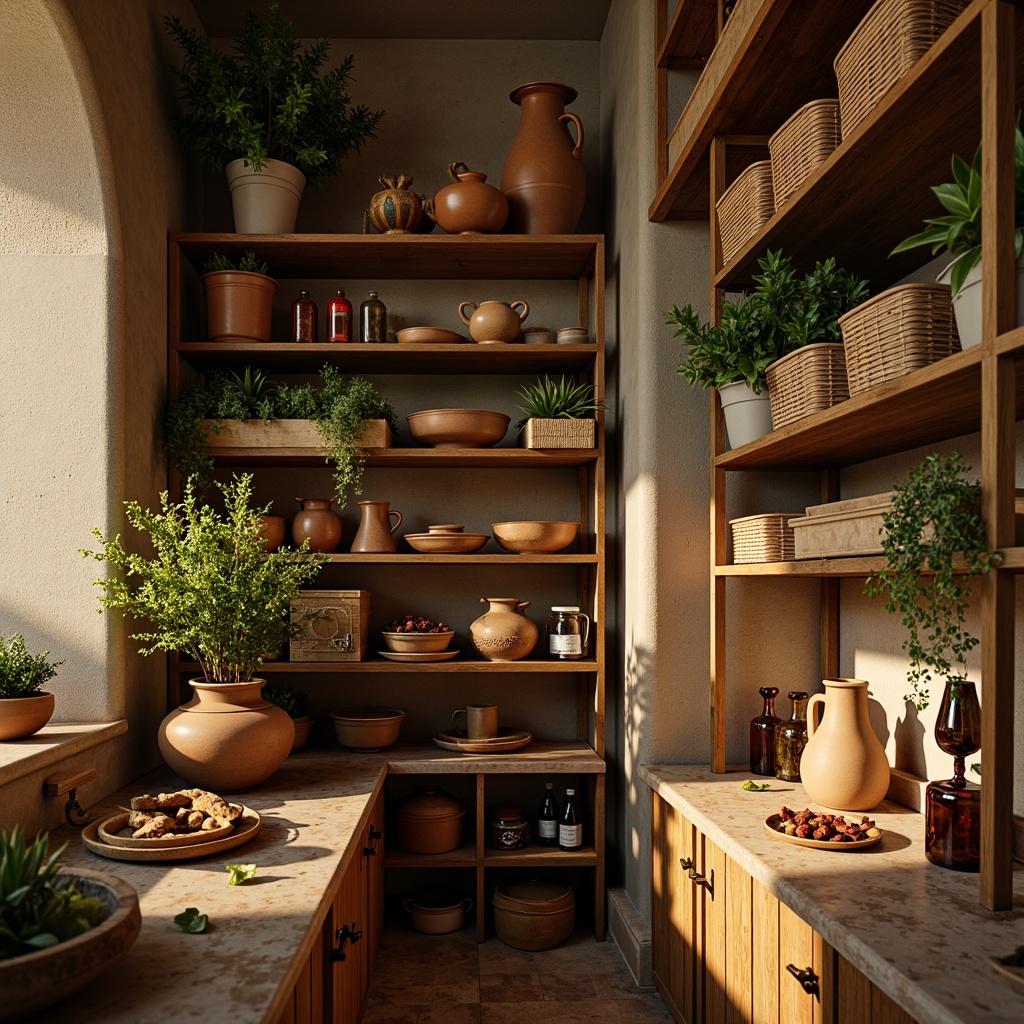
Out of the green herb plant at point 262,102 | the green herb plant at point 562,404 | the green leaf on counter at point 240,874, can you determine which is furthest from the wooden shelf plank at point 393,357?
the green leaf on counter at point 240,874

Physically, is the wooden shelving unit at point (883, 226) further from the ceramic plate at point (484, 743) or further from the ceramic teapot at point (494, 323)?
the ceramic plate at point (484, 743)

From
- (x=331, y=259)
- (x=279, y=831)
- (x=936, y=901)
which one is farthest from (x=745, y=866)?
(x=331, y=259)

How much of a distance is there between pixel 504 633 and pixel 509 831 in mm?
657

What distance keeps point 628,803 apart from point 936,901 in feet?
5.15

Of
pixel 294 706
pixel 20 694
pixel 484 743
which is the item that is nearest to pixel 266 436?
pixel 294 706

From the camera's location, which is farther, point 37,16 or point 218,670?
point 218,670

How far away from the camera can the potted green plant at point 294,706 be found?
3125 millimetres

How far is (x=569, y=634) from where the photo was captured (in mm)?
3148

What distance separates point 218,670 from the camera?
244 cm

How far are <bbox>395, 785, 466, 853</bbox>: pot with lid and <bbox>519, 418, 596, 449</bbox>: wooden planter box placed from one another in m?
1.23

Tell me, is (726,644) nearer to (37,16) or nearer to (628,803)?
(628,803)

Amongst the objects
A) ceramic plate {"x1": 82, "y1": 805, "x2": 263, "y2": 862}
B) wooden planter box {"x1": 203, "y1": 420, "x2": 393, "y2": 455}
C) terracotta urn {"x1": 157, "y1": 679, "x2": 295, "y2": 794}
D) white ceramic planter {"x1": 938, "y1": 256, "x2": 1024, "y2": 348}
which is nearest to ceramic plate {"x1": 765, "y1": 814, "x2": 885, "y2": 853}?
white ceramic planter {"x1": 938, "y1": 256, "x2": 1024, "y2": 348}

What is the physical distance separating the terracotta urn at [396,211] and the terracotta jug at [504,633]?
131cm

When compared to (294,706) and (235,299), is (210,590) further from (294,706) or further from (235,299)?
(235,299)
